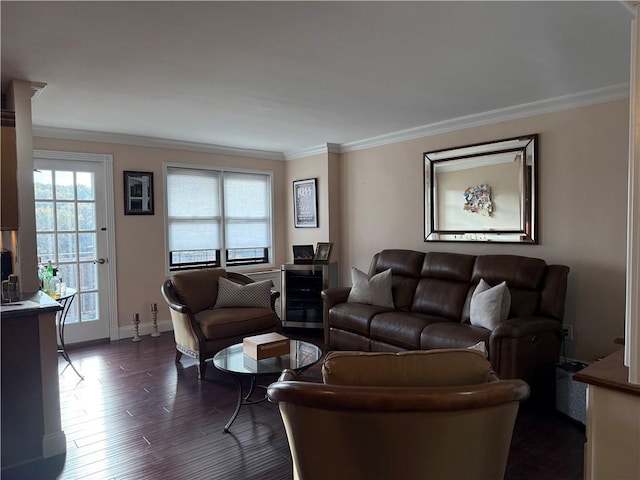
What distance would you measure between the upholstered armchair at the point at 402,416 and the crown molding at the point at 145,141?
174 inches

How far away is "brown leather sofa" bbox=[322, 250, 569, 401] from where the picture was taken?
3.04 metres

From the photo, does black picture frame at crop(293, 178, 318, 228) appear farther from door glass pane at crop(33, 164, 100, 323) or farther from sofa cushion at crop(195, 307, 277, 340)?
door glass pane at crop(33, 164, 100, 323)

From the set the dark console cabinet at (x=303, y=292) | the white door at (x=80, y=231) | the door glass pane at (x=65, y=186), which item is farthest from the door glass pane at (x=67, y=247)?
the dark console cabinet at (x=303, y=292)

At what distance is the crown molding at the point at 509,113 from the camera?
11.1 feet

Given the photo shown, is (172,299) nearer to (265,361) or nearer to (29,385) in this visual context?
(265,361)

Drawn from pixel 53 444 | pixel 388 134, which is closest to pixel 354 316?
pixel 388 134

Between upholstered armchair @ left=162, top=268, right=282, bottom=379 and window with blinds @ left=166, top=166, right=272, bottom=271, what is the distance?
125 cm

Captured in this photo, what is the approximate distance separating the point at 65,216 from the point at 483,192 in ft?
14.6

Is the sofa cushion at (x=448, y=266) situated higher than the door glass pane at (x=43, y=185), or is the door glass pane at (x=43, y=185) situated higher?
the door glass pane at (x=43, y=185)

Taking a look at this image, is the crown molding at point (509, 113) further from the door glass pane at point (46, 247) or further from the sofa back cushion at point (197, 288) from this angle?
the door glass pane at point (46, 247)

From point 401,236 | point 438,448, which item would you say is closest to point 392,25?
point 438,448

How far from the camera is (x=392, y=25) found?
7.41ft

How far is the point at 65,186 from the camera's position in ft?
15.3

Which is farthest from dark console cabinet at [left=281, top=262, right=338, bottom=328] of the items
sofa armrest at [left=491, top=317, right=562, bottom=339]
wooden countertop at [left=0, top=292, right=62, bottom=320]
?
wooden countertop at [left=0, top=292, right=62, bottom=320]
